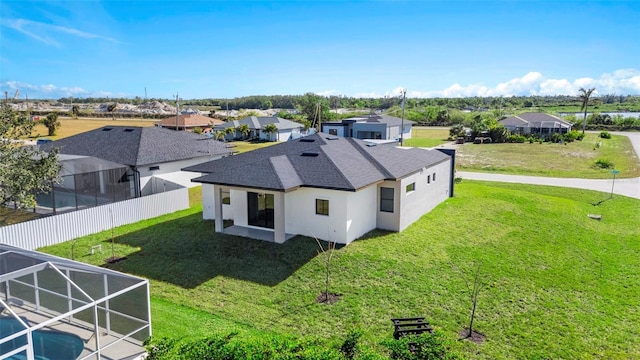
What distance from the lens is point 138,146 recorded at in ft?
87.5

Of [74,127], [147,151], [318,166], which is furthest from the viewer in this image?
[74,127]

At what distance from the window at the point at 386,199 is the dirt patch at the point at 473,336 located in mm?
8241

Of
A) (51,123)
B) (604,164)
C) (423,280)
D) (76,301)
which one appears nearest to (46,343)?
(76,301)

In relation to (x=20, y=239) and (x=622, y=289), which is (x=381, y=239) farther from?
(x=20, y=239)

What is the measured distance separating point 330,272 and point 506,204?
14.2 meters

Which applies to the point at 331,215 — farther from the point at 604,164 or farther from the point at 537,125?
the point at 537,125

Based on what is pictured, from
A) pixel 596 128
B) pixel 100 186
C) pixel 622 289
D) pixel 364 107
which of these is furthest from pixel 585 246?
pixel 364 107

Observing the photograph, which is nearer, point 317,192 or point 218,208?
point 317,192

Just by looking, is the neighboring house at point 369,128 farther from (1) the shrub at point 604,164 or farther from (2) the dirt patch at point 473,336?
(2) the dirt patch at point 473,336

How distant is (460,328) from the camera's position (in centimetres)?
1170

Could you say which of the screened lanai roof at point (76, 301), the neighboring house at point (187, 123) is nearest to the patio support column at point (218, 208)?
the screened lanai roof at point (76, 301)

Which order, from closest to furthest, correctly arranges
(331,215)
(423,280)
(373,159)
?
(423,280)
(331,215)
(373,159)

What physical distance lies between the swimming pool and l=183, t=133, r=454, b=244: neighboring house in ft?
26.9

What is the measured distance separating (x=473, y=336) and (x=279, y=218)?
333 inches
